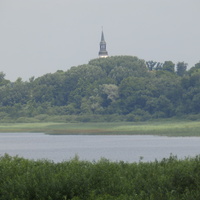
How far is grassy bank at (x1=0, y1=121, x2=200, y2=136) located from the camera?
8906cm

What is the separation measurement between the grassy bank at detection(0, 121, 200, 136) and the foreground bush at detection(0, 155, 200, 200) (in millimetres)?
63592

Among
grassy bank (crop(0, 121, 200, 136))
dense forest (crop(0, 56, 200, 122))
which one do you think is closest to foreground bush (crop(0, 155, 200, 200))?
grassy bank (crop(0, 121, 200, 136))

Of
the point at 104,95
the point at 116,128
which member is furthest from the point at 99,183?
the point at 104,95

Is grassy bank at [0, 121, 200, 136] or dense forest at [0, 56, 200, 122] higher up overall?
dense forest at [0, 56, 200, 122]

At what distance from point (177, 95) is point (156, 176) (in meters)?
105

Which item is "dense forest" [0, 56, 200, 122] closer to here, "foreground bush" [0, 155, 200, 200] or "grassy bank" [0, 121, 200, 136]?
"grassy bank" [0, 121, 200, 136]

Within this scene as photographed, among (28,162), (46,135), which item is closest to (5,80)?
(46,135)

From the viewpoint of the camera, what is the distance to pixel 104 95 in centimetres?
13162

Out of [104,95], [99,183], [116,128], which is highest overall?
[104,95]

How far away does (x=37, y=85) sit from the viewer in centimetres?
14162

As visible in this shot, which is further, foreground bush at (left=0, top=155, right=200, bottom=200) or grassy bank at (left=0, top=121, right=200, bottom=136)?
grassy bank at (left=0, top=121, right=200, bottom=136)

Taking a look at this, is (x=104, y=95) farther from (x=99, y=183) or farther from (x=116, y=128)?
(x=99, y=183)

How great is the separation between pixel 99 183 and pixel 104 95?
370 ft

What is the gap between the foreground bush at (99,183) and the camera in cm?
1772
